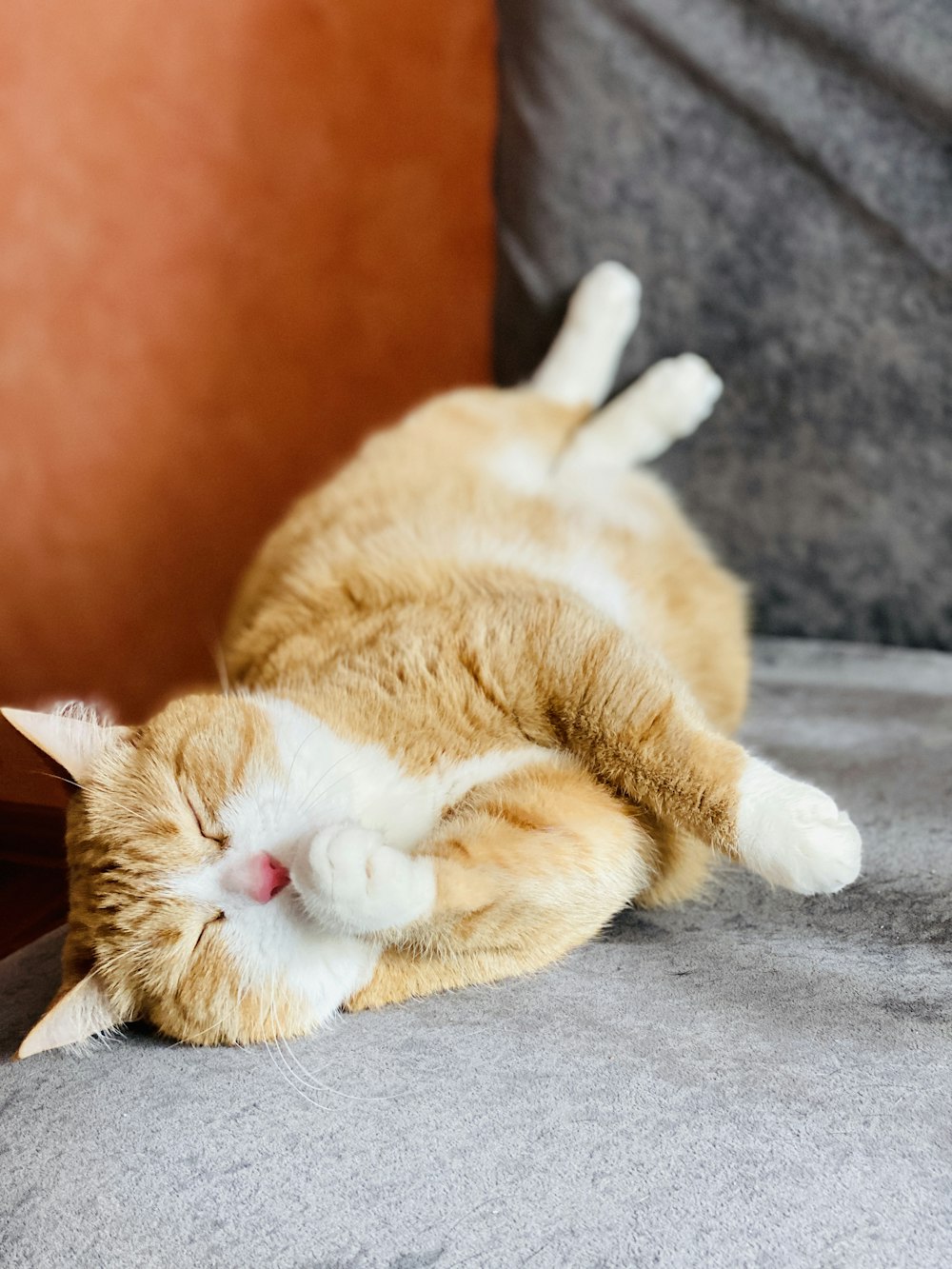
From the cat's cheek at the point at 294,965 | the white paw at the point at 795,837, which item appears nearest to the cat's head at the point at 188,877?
the cat's cheek at the point at 294,965

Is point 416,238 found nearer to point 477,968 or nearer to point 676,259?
point 676,259

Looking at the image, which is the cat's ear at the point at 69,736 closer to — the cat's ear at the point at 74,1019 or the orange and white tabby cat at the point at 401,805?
the orange and white tabby cat at the point at 401,805

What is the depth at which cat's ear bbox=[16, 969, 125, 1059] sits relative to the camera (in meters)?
1.11

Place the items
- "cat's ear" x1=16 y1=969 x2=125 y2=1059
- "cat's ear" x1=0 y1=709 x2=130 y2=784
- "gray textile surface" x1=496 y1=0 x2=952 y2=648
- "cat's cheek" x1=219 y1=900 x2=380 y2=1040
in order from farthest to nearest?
"gray textile surface" x1=496 y1=0 x2=952 y2=648 → "cat's ear" x1=0 y1=709 x2=130 y2=784 → "cat's cheek" x1=219 y1=900 x2=380 y2=1040 → "cat's ear" x1=16 y1=969 x2=125 y2=1059

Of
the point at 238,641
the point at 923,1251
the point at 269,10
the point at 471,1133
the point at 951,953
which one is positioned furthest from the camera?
the point at 269,10

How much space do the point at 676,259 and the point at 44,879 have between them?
4.80 feet

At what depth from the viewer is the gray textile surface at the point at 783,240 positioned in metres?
1.67

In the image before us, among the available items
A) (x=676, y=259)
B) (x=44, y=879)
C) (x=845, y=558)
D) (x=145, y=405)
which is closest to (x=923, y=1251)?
(x=44, y=879)

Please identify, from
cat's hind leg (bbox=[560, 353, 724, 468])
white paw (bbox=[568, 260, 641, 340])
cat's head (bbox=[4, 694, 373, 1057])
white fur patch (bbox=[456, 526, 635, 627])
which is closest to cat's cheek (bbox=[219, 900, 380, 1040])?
cat's head (bbox=[4, 694, 373, 1057])

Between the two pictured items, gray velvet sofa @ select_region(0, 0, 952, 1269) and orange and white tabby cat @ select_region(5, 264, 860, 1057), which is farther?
orange and white tabby cat @ select_region(5, 264, 860, 1057)

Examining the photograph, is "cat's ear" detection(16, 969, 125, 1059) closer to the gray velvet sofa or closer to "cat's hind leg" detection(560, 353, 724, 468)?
the gray velvet sofa

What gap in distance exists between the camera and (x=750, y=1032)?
1030mm

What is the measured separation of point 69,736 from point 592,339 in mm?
1164

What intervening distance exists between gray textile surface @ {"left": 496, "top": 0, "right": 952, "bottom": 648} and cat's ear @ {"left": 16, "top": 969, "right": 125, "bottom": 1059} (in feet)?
4.36
